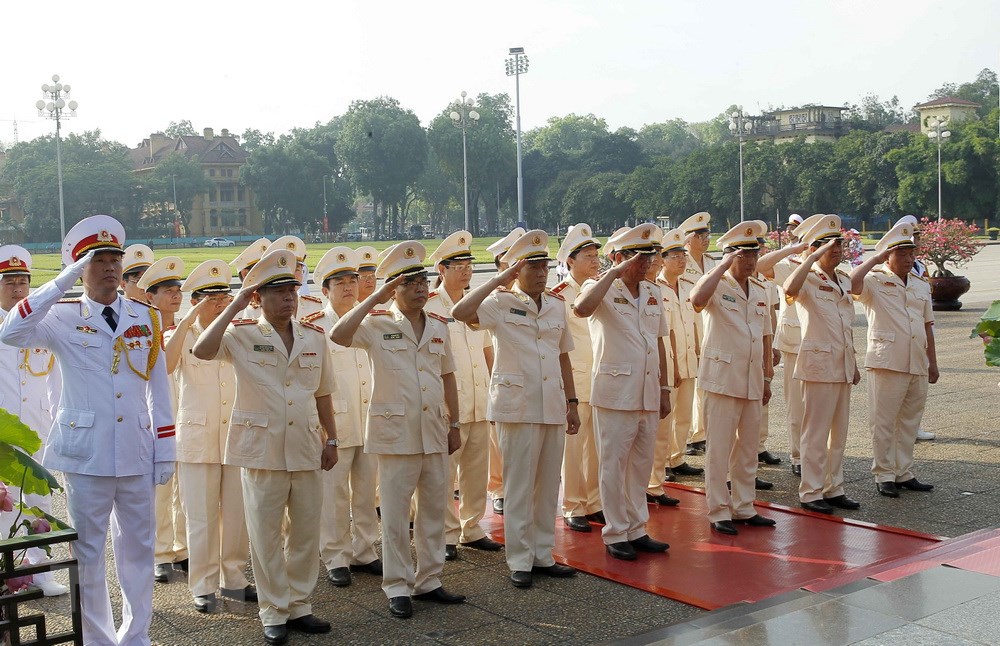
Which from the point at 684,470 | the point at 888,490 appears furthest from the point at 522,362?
the point at 888,490

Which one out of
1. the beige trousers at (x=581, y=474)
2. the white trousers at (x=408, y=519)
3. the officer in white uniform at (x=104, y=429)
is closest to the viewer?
the officer in white uniform at (x=104, y=429)

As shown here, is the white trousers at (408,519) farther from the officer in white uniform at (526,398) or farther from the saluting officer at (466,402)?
the saluting officer at (466,402)

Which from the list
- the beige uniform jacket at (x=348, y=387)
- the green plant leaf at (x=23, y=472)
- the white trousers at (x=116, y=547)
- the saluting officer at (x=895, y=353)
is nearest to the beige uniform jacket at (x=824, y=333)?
the saluting officer at (x=895, y=353)

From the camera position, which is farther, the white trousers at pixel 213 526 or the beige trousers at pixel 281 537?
the white trousers at pixel 213 526

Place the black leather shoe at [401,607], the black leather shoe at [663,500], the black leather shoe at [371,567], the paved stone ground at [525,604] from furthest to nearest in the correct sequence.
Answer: the black leather shoe at [663,500] < the black leather shoe at [371,567] < the black leather shoe at [401,607] < the paved stone ground at [525,604]

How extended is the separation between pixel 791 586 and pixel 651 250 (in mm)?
2165

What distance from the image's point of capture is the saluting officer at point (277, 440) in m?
5.04

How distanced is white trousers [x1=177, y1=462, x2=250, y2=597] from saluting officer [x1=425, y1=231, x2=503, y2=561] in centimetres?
140

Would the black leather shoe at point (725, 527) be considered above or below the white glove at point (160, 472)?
below

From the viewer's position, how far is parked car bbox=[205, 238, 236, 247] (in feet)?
228

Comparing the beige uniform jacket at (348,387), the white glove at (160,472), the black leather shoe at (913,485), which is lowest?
the black leather shoe at (913,485)

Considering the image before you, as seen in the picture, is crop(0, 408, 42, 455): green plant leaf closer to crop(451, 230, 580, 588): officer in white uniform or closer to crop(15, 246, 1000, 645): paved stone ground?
crop(15, 246, 1000, 645): paved stone ground

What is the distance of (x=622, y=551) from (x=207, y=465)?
252cm

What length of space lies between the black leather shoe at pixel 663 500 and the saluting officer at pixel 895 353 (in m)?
1.59
